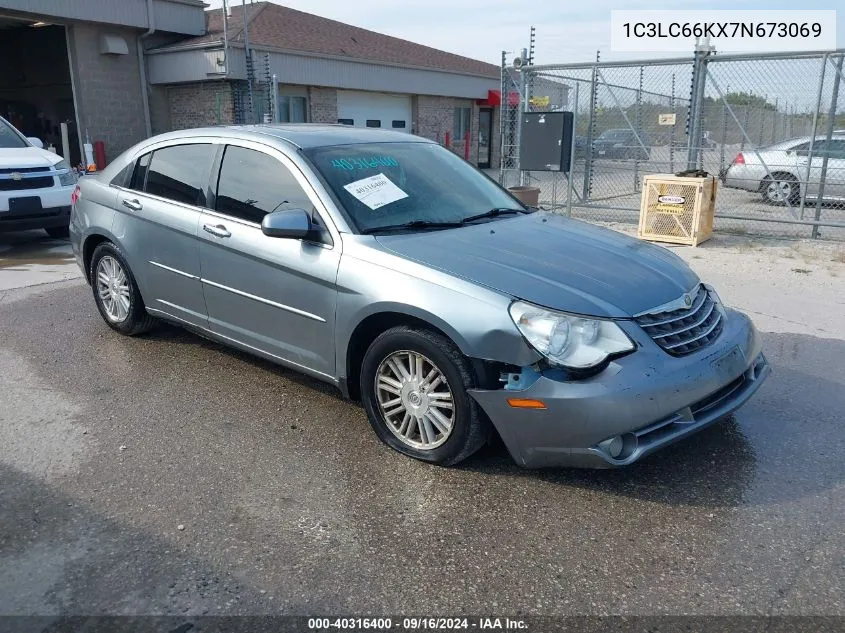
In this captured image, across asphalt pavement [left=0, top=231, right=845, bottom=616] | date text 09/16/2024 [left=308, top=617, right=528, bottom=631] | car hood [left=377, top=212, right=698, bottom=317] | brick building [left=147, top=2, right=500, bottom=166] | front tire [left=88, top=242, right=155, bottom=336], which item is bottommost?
date text 09/16/2024 [left=308, top=617, right=528, bottom=631]

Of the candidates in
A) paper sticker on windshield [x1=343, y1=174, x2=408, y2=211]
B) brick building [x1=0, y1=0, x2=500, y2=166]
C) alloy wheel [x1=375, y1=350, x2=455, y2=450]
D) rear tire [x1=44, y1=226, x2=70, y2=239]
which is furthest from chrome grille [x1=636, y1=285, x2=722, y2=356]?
brick building [x1=0, y1=0, x2=500, y2=166]

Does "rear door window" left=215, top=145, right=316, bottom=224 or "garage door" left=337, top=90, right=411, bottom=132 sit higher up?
"garage door" left=337, top=90, right=411, bottom=132

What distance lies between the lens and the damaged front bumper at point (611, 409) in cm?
306

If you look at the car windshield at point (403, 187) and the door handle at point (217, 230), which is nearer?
the car windshield at point (403, 187)

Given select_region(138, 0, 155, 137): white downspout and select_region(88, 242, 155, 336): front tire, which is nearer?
select_region(88, 242, 155, 336): front tire

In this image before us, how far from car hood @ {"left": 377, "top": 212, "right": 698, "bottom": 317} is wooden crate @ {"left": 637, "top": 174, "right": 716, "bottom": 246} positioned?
538 cm

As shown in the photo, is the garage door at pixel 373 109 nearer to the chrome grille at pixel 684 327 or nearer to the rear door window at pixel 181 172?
the rear door window at pixel 181 172

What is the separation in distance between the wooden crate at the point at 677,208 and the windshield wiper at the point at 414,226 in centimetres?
606

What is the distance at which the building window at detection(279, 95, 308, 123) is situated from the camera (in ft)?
69.0

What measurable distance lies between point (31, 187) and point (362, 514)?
8.10m

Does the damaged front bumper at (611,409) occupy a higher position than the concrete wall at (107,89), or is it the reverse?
the concrete wall at (107,89)

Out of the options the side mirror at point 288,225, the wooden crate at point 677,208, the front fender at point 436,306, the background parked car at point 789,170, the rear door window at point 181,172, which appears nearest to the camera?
the front fender at point 436,306

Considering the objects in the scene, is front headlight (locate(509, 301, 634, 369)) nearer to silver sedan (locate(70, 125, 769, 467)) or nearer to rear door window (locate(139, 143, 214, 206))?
silver sedan (locate(70, 125, 769, 467))

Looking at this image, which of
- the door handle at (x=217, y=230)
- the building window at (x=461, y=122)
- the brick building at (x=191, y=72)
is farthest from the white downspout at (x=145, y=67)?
the door handle at (x=217, y=230)
